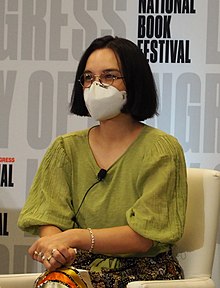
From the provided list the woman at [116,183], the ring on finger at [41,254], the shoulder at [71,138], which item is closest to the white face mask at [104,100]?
the woman at [116,183]

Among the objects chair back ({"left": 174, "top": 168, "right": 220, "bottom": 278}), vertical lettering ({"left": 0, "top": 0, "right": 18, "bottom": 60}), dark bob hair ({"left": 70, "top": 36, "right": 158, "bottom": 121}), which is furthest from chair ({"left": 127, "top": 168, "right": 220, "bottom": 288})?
vertical lettering ({"left": 0, "top": 0, "right": 18, "bottom": 60})

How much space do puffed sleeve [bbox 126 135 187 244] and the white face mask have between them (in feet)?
0.53

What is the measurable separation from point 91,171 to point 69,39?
946 mm

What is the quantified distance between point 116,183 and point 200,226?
332mm

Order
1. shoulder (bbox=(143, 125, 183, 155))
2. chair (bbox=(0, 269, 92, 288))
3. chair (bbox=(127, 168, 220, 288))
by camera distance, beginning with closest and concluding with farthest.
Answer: chair (bbox=(0, 269, 92, 288)), shoulder (bbox=(143, 125, 183, 155)), chair (bbox=(127, 168, 220, 288))

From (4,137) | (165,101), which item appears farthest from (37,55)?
(165,101)

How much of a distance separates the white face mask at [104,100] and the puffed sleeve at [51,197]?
17cm

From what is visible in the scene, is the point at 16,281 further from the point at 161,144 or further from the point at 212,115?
the point at 212,115

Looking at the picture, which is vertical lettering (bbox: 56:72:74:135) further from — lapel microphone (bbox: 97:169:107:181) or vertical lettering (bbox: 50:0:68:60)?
lapel microphone (bbox: 97:169:107:181)

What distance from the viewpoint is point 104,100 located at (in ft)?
6.51

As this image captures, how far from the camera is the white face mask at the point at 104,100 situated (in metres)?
1.98

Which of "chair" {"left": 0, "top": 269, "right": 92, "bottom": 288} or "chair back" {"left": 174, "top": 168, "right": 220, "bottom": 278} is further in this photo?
"chair back" {"left": 174, "top": 168, "right": 220, "bottom": 278}

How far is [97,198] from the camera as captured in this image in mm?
1990

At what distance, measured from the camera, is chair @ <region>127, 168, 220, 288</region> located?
2.09m
